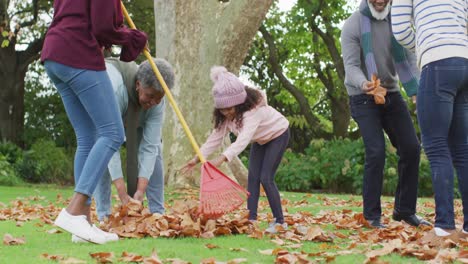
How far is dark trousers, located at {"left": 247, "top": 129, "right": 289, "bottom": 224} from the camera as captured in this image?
241 inches

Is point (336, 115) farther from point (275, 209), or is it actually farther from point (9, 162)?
point (275, 209)

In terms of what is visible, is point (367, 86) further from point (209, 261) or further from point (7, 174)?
point (7, 174)

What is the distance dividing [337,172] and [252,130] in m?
10.5

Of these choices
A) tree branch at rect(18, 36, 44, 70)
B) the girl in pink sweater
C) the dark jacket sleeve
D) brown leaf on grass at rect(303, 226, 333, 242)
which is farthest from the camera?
tree branch at rect(18, 36, 44, 70)

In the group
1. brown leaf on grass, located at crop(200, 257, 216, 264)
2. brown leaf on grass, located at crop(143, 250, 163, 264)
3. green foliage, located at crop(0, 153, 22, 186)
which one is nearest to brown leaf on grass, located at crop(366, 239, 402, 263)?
brown leaf on grass, located at crop(200, 257, 216, 264)

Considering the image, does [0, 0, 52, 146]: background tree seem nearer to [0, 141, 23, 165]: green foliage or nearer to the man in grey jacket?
[0, 141, 23, 165]: green foliage

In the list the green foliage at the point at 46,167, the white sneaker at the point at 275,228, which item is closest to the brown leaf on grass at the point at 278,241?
the white sneaker at the point at 275,228

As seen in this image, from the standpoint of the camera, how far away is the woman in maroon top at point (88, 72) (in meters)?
4.97

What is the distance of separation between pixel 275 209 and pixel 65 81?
2108mm

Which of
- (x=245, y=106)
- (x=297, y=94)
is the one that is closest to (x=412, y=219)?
(x=245, y=106)

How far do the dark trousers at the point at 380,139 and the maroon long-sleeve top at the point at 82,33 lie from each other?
246cm

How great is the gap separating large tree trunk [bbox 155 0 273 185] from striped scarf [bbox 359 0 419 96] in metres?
5.93

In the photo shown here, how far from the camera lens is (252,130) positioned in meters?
5.94

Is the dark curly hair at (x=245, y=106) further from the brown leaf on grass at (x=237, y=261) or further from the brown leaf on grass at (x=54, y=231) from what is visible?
the brown leaf on grass at (x=237, y=261)
